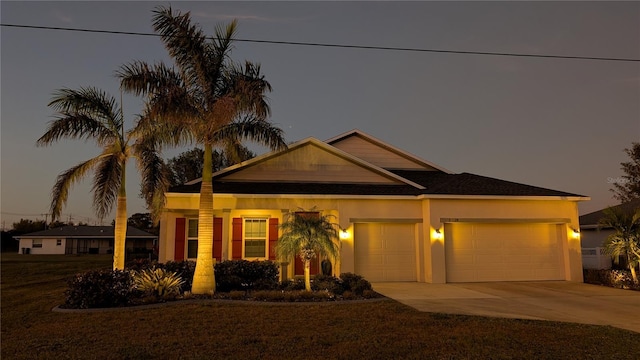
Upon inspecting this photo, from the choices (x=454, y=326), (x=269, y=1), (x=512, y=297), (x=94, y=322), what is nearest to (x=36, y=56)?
(x=269, y=1)

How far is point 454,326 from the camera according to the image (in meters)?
7.84

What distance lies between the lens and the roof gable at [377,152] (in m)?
20.1

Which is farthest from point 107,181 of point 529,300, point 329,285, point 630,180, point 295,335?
point 630,180

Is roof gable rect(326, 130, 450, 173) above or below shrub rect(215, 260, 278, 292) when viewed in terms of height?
above

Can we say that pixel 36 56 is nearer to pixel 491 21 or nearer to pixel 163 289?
pixel 163 289

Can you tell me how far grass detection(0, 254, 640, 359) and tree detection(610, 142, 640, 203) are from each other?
3694 cm

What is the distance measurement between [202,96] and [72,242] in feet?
153

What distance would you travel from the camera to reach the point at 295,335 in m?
7.17

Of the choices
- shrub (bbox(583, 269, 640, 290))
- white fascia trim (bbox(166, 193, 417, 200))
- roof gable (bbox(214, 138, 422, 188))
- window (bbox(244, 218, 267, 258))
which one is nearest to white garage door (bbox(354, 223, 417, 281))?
white fascia trim (bbox(166, 193, 417, 200))

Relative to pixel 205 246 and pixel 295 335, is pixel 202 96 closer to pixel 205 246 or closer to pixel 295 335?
pixel 205 246

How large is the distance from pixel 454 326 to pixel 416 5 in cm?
1012

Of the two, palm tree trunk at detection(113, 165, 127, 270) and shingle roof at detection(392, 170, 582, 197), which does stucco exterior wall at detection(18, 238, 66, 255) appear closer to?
palm tree trunk at detection(113, 165, 127, 270)

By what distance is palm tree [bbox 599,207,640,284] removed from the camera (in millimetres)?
Answer: 13430

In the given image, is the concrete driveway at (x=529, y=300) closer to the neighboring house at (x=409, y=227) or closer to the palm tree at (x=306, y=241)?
the neighboring house at (x=409, y=227)
